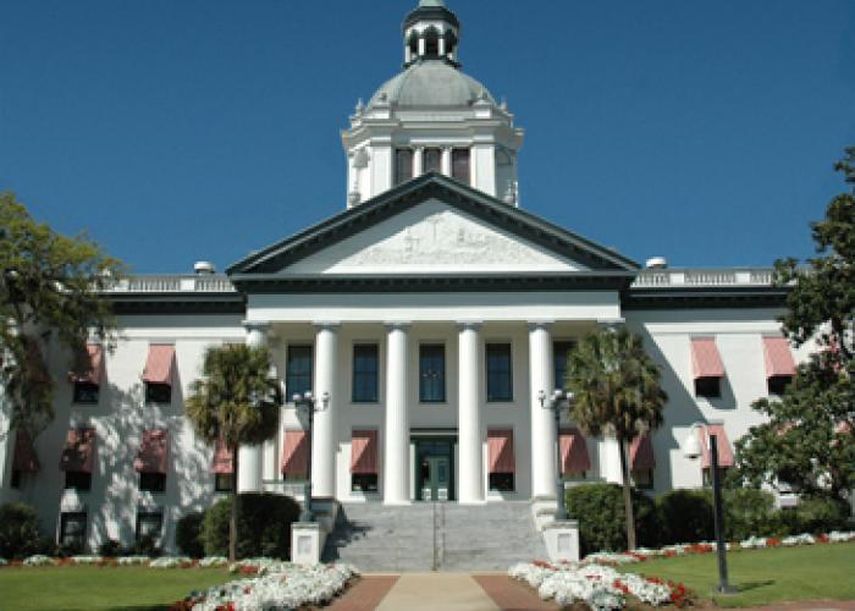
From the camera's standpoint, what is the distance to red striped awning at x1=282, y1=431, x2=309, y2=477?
4066 centimetres

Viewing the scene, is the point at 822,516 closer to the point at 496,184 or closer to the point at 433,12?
the point at 496,184

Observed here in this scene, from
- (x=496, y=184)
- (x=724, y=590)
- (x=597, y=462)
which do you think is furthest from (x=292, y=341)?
(x=724, y=590)

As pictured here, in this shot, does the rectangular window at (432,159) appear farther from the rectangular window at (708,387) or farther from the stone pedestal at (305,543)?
the stone pedestal at (305,543)

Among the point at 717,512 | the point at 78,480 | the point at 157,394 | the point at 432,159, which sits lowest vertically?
the point at 717,512

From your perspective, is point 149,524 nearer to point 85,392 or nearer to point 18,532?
point 18,532

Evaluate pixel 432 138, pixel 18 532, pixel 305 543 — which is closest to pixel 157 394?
→ pixel 18 532

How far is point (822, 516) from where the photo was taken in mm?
34469

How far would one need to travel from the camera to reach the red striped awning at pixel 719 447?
Answer: 40.0 metres

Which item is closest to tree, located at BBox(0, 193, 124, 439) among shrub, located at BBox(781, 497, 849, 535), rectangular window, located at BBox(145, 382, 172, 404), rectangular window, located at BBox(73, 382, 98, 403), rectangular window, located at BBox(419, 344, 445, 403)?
rectangular window, located at BBox(73, 382, 98, 403)

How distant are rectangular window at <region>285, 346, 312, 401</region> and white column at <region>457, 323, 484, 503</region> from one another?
728 centimetres

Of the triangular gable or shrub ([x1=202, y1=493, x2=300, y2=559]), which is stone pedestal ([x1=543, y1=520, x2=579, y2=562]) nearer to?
shrub ([x1=202, y1=493, x2=300, y2=559])

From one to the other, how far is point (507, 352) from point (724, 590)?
2412 centimetres

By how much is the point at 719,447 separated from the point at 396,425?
14143mm

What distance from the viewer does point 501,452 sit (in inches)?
1625
